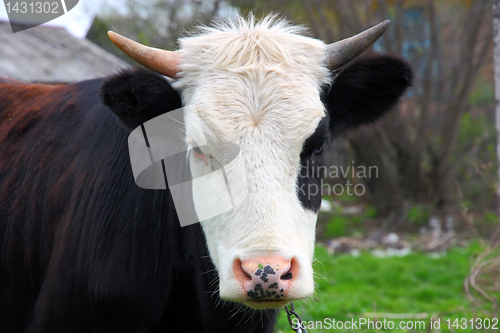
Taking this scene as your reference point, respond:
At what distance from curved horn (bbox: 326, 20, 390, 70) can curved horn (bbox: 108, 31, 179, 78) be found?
2.93 feet

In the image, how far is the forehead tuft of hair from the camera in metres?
2.74

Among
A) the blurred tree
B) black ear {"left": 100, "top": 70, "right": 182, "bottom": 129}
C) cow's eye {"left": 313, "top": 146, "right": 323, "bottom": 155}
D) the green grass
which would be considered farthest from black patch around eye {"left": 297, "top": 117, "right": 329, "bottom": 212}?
the blurred tree

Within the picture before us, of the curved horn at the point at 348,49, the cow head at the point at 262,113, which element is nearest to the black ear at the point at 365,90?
the cow head at the point at 262,113

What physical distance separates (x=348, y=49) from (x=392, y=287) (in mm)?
4664

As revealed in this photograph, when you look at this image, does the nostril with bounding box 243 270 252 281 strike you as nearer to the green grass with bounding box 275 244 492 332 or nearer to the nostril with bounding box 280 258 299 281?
the nostril with bounding box 280 258 299 281

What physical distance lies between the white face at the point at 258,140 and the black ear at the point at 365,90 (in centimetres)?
24

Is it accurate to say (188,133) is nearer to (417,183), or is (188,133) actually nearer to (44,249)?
(44,249)

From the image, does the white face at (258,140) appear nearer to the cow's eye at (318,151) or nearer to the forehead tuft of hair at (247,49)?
the forehead tuft of hair at (247,49)

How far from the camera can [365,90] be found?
3.10 metres

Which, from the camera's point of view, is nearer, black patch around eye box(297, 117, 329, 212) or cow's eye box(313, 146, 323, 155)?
black patch around eye box(297, 117, 329, 212)

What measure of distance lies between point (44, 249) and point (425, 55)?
8.77 metres

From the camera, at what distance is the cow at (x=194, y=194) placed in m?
2.36

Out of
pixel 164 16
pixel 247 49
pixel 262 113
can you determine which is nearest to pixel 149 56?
pixel 247 49

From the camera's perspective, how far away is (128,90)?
2709 millimetres
